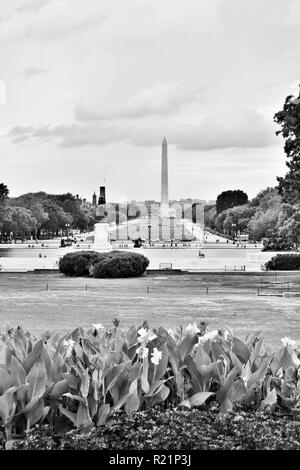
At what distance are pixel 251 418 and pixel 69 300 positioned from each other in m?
21.1

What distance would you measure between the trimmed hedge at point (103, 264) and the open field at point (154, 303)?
4.35ft

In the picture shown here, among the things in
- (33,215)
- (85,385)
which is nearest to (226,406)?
(85,385)

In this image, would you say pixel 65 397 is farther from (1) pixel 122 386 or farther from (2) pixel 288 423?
(2) pixel 288 423

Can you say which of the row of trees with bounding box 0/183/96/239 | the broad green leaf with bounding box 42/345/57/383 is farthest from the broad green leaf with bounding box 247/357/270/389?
the row of trees with bounding box 0/183/96/239

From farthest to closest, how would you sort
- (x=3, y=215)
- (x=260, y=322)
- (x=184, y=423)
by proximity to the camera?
(x=3, y=215) < (x=260, y=322) < (x=184, y=423)

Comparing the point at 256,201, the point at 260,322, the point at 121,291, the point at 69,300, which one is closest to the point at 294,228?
the point at 121,291

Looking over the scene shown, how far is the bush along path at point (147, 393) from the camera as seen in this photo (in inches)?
254

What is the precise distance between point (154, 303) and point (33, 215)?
12737 cm

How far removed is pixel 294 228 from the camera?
41.7 metres

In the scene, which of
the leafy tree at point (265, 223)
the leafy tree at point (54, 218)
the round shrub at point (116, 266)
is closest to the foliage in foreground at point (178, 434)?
the round shrub at point (116, 266)

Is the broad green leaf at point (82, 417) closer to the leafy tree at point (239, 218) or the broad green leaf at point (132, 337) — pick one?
the broad green leaf at point (132, 337)

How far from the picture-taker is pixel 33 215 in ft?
496

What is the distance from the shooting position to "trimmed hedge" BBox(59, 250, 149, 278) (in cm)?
4175
